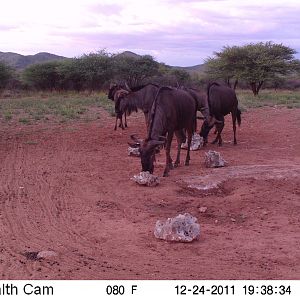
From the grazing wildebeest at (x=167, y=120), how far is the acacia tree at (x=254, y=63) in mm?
28756

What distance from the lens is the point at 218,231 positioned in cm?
742

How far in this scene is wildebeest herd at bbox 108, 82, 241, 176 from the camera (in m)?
10.4

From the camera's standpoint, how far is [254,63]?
41.1 m

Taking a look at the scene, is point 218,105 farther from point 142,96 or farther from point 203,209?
point 203,209

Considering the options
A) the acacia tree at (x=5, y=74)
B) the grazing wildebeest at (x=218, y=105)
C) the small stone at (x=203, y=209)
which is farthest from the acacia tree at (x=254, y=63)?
the small stone at (x=203, y=209)

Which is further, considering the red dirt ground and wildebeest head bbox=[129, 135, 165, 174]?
wildebeest head bbox=[129, 135, 165, 174]

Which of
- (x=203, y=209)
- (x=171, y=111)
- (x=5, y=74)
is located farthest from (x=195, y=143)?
(x=5, y=74)

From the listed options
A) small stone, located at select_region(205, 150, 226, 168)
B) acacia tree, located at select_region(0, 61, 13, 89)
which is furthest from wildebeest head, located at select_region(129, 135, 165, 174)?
acacia tree, located at select_region(0, 61, 13, 89)

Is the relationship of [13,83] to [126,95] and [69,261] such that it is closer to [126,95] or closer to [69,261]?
[126,95]

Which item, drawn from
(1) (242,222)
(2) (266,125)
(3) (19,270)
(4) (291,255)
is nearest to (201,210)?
(1) (242,222)

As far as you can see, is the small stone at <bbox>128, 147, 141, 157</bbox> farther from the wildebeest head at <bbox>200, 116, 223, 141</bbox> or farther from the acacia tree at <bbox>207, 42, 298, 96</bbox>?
the acacia tree at <bbox>207, 42, 298, 96</bbox>

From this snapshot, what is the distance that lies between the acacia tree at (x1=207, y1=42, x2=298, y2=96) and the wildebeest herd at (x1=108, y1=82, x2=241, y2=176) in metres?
25.4

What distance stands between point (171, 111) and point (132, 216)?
3.60 m

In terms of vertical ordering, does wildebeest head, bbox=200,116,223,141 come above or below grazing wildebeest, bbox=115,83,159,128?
below
